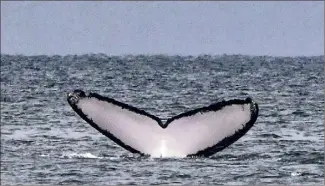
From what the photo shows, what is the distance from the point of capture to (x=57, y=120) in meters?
45.5

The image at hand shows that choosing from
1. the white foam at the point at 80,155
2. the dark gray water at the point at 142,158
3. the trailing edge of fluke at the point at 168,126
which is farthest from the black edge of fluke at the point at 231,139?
the white foam at the point at 80,155

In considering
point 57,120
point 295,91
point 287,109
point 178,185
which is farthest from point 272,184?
point 295,91

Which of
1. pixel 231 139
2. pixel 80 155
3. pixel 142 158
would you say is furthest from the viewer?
pixel 80 155

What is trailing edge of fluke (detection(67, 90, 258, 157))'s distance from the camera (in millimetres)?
16547

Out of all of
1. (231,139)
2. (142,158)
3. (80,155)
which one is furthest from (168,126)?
(80,155)

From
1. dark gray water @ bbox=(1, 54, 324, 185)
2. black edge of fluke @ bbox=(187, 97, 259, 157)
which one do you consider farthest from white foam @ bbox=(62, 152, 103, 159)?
black edge of fluke @ bbox=(187, 97, 259, 157)

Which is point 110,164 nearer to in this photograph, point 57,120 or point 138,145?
point 138,145

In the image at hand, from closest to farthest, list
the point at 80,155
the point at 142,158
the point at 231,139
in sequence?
the point at 231,139
the point at 142,158
the point at 80,155

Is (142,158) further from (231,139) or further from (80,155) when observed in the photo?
(231,139)

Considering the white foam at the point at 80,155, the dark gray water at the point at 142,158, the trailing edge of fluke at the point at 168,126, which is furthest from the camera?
the white foam at the point at 80,155

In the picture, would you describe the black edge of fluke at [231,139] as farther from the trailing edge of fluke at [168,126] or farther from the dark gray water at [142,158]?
the dark gray water at [142,158]

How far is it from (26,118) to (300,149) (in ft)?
52.3

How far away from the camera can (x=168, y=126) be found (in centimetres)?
1723

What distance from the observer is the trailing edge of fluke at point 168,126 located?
16547 mm
